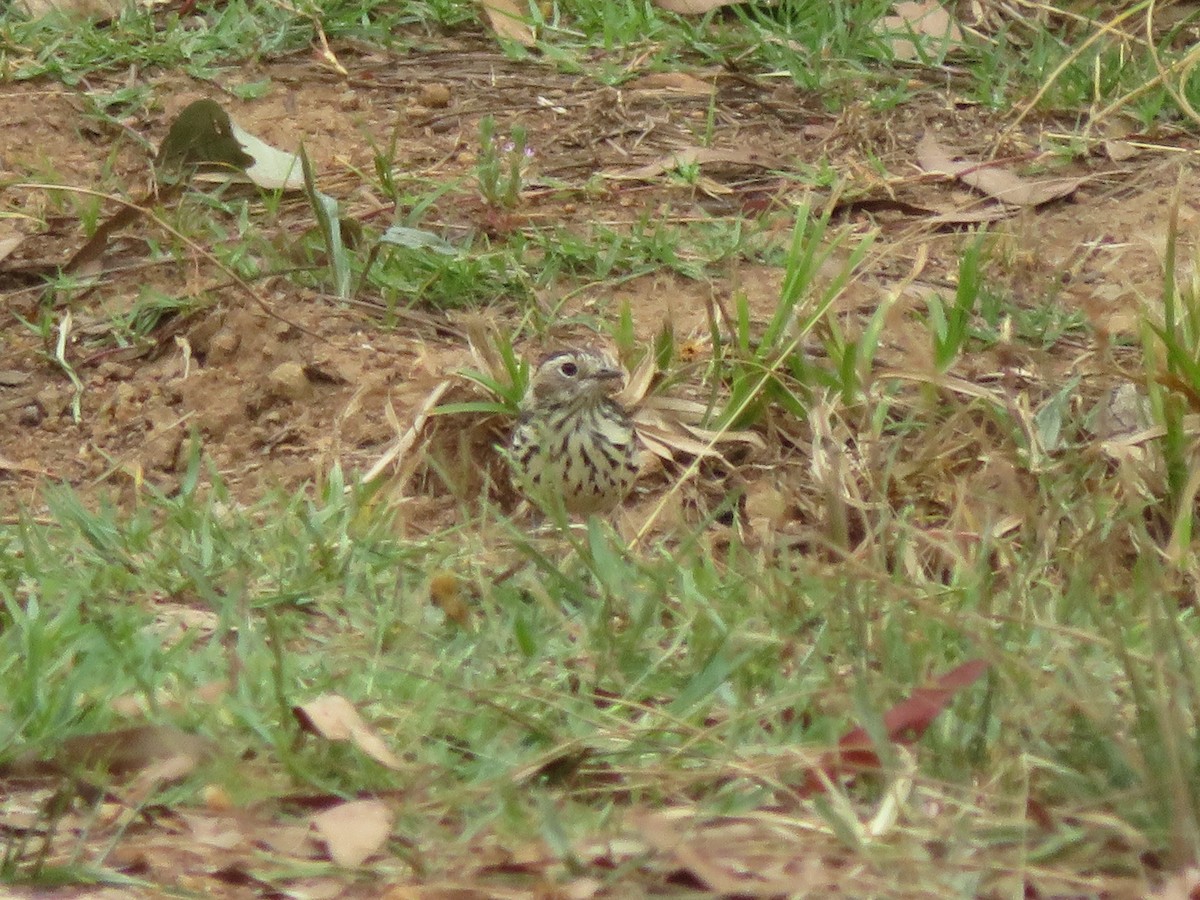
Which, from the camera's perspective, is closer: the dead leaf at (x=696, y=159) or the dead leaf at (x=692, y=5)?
the dead leaf at (x=696, y=159)

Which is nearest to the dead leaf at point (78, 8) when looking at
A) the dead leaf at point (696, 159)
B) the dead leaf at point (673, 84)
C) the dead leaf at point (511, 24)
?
the dead leaf at point (511, 24)

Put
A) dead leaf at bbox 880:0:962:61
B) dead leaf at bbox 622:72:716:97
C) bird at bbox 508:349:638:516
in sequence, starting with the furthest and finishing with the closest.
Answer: dead leaf at bbox 880:0:962:61 < dead leaf at bbox 622:72:716:97 < bird at bbox 508:349:638:516

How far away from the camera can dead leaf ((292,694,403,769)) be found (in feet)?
10.6

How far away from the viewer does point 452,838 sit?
9.91 feet

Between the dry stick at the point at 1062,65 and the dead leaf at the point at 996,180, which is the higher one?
the dry stick at the point at 1062,65

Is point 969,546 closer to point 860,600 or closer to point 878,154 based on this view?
point 860,600

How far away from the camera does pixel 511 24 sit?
858 cm

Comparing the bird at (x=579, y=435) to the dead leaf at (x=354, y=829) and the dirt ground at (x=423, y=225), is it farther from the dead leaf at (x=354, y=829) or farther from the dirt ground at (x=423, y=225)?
the dead leaf at (x=354, y=829)

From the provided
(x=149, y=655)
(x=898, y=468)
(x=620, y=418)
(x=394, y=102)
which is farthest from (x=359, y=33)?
(x=149, y=655)

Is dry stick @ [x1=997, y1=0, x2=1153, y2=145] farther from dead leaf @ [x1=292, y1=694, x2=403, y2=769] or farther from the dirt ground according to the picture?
dead leaf @ [x1=292, y1=694, x2=403, y2=769]

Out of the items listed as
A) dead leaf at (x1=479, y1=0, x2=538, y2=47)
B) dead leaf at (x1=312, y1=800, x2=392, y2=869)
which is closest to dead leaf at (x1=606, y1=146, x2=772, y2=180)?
dead leaf at (x1=479, y1=0, x2=538, y2=47)

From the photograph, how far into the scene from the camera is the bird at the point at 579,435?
6.16 metres

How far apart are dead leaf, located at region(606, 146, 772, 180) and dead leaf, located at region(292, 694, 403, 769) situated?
15.2 feet

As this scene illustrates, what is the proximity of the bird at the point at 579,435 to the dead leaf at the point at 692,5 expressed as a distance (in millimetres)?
2853
